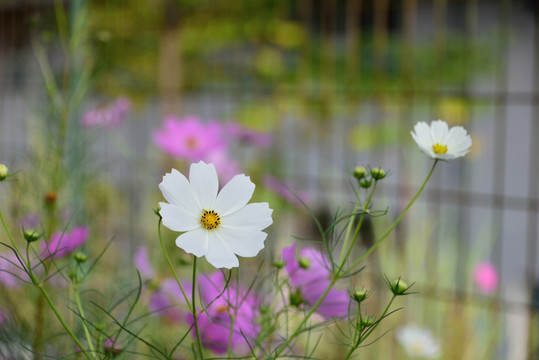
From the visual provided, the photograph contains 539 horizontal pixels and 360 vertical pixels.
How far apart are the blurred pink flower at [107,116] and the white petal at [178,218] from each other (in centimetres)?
55

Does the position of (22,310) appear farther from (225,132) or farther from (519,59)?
(519,59)

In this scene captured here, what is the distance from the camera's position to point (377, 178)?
0.34 m

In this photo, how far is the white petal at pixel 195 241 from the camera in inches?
11.3

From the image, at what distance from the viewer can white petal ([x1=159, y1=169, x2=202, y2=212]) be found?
29 centimetres

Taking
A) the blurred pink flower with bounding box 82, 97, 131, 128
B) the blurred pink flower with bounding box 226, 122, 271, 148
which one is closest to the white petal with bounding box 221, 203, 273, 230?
the blurred pink flower with bounding box 82, 97, 131, 128

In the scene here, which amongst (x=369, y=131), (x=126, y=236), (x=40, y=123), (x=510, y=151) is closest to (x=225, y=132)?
(x=40, y=123)

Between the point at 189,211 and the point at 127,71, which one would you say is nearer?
the point at 189,211

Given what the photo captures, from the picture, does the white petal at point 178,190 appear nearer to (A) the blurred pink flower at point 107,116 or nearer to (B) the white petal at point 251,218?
(B) the white petal at point 251,218

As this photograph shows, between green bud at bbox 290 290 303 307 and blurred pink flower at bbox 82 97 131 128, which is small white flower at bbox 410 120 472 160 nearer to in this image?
green bud at bbox 290 290 303 307

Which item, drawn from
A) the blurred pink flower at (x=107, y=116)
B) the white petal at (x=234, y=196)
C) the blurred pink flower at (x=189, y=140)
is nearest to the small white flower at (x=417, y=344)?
the blurred pink flower at (x=189, y=140)

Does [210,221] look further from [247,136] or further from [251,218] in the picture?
[247,136]

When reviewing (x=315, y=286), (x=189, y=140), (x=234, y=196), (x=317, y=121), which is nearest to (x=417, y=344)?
(x=189, y=140)

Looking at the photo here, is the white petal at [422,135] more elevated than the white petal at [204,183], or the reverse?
the white petal at [422,135]

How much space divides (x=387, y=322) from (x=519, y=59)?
5108mm
